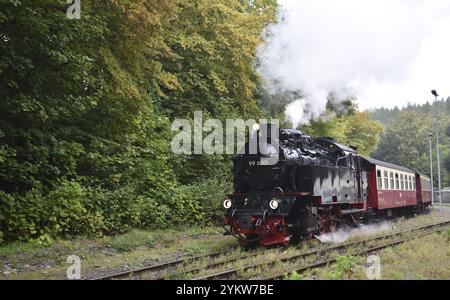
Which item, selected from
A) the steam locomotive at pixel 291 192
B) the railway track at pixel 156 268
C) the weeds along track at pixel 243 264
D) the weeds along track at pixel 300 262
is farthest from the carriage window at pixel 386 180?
the railway track at pixel 156 268

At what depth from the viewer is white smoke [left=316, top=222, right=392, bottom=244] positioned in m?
13.1

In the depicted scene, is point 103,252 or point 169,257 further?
point 103,252

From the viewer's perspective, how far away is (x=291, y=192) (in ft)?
38.2

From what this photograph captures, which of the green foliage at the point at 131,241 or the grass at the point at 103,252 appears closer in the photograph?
the grass at the point at 103,252

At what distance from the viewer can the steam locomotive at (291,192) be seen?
37.2 ft

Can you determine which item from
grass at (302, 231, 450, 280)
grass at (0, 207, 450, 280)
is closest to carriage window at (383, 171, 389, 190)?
grass at (0, 207, 450, 280)

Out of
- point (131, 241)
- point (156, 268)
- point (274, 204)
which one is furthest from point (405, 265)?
point (131, 241)

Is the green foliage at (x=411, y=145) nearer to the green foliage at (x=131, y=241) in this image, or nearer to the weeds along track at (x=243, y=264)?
the weeds along track at (x=243, y=264)

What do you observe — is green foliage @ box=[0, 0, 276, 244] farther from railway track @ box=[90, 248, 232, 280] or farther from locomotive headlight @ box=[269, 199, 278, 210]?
locomotive headlight @ box=[269, 199, 278, 210]

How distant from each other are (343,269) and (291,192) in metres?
3.63

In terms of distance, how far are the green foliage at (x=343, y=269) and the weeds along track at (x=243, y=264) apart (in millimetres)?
638

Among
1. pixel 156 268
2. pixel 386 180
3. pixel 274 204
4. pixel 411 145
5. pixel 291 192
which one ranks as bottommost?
pixel 156 268

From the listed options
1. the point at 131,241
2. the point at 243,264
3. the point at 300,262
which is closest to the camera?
the point at 243,264

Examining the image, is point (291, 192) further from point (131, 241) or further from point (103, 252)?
point (103, 252)
